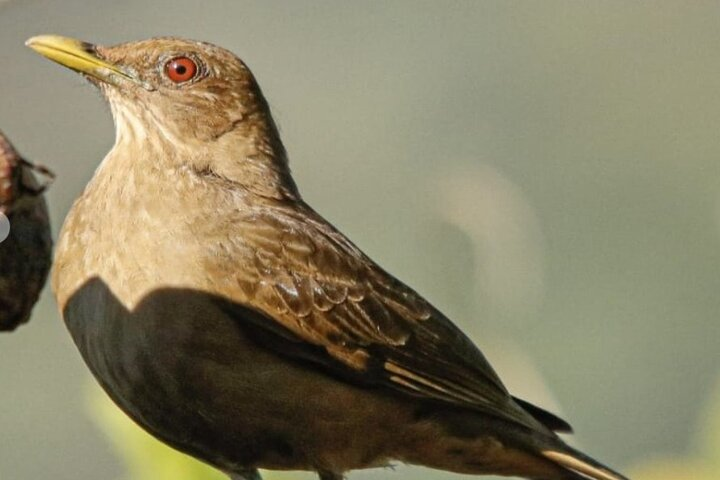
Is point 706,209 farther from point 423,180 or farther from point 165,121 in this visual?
point 165,121

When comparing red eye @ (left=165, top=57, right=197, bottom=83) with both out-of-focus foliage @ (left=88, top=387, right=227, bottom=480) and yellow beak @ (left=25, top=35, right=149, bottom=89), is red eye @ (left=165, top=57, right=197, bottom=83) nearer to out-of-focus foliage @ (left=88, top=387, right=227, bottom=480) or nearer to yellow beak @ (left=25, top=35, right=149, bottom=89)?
yellow beak @ (left=25, top=35, right=149, bottom=89)

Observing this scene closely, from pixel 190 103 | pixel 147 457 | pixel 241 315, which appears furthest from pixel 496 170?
pixel 147 457

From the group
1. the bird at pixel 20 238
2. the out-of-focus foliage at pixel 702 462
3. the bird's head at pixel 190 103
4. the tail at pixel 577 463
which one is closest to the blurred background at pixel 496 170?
the tail at pixel 577 463

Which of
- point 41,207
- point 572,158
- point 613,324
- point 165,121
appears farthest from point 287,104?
point 41,207

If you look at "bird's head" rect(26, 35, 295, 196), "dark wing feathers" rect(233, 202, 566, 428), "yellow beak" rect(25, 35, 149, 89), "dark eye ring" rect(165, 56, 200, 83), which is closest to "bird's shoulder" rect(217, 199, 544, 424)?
"dark wing feathers" rect(233, 202, 566, 428)

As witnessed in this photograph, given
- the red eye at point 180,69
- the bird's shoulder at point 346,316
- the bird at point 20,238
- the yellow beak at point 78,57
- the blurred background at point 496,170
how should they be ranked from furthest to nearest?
the blurred background at point 496,170 < the red eye at point 180,69 < the yellow beak at point 78,57 < the bird's shoulder at point 346,316 < the bird at point 20,238

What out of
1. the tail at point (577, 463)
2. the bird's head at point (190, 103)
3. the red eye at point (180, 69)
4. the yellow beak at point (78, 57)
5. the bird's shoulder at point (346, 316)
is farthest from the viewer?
the red eye at point (180, 69)

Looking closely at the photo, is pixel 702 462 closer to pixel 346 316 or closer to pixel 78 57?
pixel 346 316

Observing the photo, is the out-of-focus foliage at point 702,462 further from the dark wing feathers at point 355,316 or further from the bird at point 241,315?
the dark wing feathers at point 355,316
